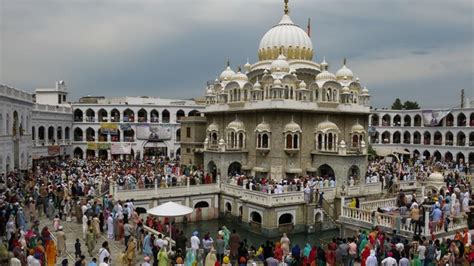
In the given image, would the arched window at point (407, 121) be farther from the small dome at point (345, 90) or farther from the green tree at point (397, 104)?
the small dome at point (345, 90)

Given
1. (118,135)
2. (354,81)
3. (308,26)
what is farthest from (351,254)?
(118,135)

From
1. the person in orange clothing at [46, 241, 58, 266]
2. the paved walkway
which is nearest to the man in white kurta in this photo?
the paved walkway

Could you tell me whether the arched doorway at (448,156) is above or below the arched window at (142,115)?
below

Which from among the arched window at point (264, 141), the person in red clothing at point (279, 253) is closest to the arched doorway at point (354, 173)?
the arched window at point (264, 141)

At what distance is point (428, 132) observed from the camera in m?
55.7

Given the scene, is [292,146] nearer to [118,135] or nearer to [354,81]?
[354,81]

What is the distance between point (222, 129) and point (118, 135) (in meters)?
23.0

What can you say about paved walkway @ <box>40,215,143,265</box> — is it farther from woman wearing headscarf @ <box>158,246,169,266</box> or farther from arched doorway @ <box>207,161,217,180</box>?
arched doorway @ <box>207,161,217,180</box>

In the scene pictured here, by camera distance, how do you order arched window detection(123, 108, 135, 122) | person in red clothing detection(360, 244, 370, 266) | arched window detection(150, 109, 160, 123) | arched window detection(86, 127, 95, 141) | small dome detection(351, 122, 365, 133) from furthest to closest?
arched window detection(150, 109, 160, 123), arched window detection(123, 108, 135, 122), arched window detection(86, 127, 95, 141), small dome detection(351, 122, 365, 133), person in red clothing detection(360, 244, 370, 266)

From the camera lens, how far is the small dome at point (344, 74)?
108ft

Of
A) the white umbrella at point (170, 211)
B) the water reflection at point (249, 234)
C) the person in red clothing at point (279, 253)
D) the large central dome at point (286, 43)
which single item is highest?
the large central dome at point (286, 43)

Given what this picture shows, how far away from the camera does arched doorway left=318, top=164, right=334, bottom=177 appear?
28577 mm

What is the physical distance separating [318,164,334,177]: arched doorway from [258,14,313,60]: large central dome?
10.1 m

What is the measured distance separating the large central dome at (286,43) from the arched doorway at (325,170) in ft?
33.1
